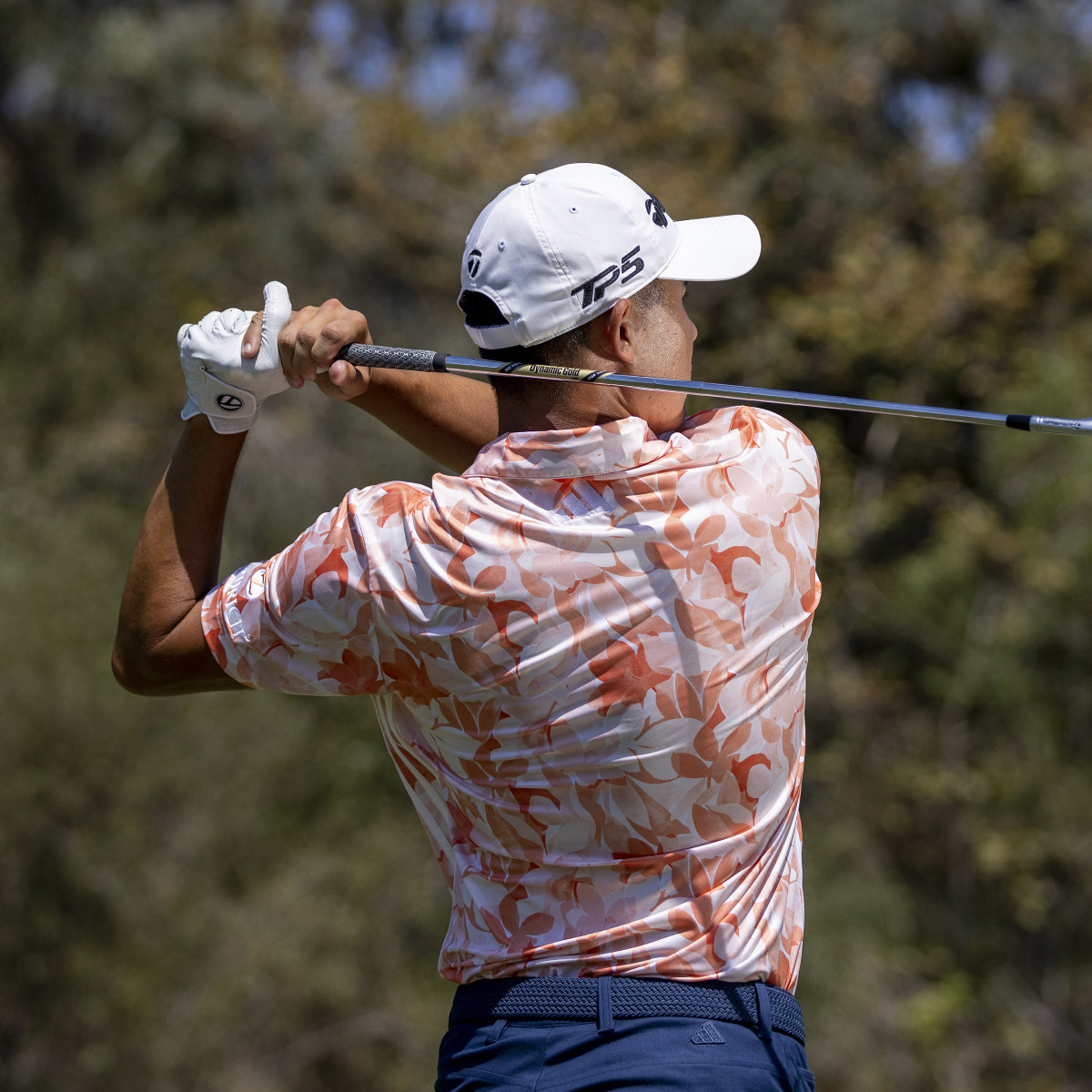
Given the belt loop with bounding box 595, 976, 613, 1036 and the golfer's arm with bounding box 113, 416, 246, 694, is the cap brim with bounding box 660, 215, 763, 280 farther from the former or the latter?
the belt loop with bounding box 595, 976, 613, 1036

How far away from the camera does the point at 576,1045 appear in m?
1.40

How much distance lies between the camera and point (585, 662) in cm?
140

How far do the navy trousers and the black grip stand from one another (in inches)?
31.4

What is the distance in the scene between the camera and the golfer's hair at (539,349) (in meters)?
1.53

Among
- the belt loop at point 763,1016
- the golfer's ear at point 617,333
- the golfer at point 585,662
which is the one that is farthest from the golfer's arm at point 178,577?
the belt loop at point 763,1016

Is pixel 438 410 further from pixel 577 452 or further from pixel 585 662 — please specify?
pixel 585 662

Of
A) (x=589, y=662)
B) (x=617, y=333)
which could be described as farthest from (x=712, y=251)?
(x=589, y=662)

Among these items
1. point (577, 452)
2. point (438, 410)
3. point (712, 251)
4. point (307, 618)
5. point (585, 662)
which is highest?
point (712, 251)

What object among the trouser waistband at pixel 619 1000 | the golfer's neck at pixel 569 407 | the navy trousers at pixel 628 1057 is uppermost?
the golfer's neck at pixel 569 407

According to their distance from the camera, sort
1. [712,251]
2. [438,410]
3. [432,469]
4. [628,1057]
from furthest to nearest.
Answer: [432,469] < [438,410] < [712,251] < [628,1057]

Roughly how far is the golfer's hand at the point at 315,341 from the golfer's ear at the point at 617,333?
32 centimetres

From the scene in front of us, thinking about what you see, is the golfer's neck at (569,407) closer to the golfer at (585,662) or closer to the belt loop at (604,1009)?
the golfer at (585,662)

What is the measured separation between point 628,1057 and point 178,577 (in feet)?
2.50

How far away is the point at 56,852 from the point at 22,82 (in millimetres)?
5500
